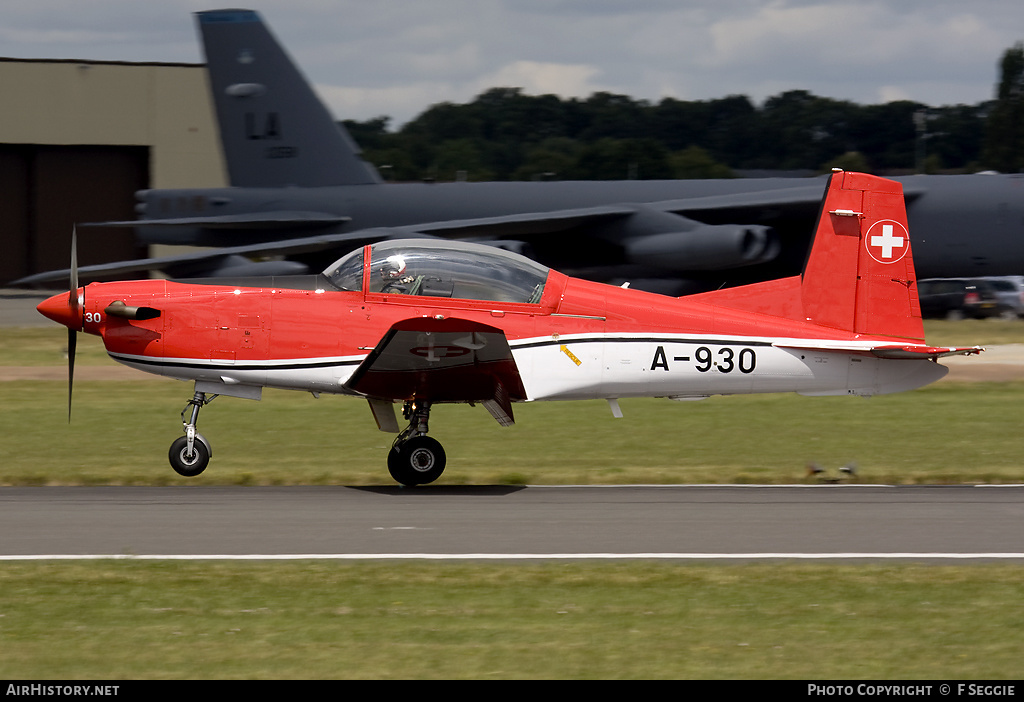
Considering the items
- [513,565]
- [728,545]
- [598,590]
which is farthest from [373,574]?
[728,545]

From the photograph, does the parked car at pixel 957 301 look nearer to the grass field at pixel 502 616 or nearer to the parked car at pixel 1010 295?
the parked car at pixel 1010 295

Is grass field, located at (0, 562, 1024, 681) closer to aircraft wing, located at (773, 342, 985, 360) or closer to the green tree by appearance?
aircraft wing, located at (773, 342, 985, 360)

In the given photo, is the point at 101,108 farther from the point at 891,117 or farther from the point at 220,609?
the point at 891,117

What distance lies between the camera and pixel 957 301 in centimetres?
3431

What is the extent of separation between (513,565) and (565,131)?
377 feet

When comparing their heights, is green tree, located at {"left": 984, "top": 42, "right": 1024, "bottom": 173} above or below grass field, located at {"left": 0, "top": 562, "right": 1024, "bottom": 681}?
above

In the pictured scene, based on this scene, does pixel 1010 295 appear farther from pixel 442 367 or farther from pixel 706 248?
pixel 442 367

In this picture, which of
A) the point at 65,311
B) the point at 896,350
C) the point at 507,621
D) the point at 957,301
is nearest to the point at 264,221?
the point at 957,301

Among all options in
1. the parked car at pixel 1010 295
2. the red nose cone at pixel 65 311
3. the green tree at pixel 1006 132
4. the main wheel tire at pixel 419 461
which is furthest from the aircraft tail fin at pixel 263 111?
the green tree at pixel 1006 132

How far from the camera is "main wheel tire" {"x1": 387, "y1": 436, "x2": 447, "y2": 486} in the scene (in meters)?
11.8

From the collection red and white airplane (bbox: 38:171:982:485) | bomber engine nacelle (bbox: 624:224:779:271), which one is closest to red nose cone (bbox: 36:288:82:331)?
red and white airplane (bbox: 38:171:982:485)

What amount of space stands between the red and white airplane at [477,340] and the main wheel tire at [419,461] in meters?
0.01

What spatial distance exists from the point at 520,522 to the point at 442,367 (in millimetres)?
1983

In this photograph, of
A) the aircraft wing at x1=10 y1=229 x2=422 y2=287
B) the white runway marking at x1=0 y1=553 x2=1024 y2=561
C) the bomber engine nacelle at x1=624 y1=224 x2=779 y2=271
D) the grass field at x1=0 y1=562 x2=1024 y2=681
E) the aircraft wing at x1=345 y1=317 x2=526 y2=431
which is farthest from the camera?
the bomber engine nacelle at x1=624 y1=224 x2=779 y2=271
